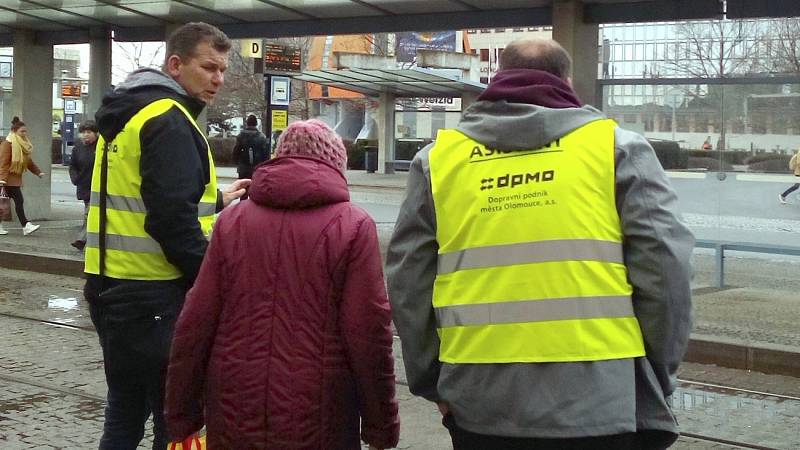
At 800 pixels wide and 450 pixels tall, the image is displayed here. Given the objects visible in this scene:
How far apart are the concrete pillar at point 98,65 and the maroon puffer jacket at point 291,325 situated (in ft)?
46.0

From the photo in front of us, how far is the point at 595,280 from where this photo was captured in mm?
2676

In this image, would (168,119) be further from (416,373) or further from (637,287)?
(637,287)

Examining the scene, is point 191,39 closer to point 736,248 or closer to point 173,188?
point 173,188

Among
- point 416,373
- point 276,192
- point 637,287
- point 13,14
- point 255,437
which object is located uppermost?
point 13,14

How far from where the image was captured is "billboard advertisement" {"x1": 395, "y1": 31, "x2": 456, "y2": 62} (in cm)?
5620

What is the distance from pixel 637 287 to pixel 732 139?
10561mm

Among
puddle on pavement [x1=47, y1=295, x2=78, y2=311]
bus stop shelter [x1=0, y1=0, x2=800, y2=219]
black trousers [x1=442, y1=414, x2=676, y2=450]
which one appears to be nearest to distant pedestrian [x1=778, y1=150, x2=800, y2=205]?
bus stop shelter [x1=0, y1=0, x2=800, y2=219]

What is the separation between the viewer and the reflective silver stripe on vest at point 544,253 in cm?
269

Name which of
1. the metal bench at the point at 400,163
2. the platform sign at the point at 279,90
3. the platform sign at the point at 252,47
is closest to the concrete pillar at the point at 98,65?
the platform sign at the point at 252,47

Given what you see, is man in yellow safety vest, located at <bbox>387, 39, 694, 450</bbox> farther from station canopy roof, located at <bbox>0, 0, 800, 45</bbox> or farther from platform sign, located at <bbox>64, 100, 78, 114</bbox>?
platform sign, located at <bbox>64, 100, 78, 114</bbox>

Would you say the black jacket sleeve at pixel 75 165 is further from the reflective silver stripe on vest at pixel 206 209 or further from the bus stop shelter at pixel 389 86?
the bus stop shelter at pixel 389 86

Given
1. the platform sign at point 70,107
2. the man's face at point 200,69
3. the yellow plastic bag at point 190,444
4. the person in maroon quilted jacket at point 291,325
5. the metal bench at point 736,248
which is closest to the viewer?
the person in maroon quilted jacket at point 291,325

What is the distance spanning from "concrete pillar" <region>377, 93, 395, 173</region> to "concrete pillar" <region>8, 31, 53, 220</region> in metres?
22.3

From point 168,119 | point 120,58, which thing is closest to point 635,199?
point 168,119
